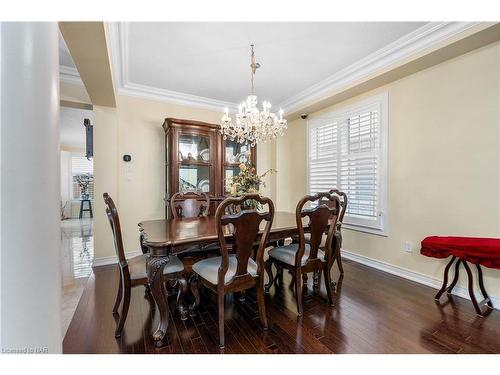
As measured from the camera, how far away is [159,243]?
5.24ft

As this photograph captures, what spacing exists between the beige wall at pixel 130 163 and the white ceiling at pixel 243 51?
1.40ft

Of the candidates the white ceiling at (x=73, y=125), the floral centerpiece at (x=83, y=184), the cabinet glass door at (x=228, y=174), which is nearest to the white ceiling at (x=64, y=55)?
the white ceiling at (x=73, y=125)

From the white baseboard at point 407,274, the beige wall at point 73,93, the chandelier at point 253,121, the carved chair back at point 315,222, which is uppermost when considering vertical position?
the beige wall at point 73,93

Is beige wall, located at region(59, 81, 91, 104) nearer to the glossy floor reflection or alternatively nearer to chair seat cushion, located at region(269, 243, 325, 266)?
the glossy floor reflection

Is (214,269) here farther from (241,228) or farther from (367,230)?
(367,230)

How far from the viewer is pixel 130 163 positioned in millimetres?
3543

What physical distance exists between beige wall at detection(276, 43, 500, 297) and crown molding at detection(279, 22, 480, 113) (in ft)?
1.08

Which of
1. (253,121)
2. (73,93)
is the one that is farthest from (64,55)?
(253,121)

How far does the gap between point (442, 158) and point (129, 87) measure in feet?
13.8

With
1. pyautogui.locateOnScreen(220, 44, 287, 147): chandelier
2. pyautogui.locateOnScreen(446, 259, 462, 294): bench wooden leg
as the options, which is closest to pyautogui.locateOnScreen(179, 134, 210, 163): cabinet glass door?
pyautogui.locateOnScreen(220, 44, 287, 147): chandelier

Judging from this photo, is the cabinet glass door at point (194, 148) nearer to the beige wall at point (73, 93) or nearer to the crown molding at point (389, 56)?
the beige wall at point (73, 93)

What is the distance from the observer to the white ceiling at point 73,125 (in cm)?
463

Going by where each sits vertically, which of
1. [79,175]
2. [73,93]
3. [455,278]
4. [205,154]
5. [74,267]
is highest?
[73,93]
